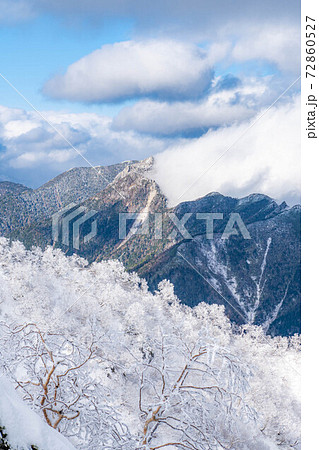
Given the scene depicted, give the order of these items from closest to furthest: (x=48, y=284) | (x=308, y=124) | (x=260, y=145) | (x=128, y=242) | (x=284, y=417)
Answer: (x=308, y=124), (x=284, y=417), (x=48, y=284), (x=128, y=242), (x=260, y=145)

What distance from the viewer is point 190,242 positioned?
11275cm

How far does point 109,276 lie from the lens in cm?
2998

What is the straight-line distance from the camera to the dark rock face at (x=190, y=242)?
221ft

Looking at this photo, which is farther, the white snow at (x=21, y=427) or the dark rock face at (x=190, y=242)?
the dark rock face at (x=190, y=242)

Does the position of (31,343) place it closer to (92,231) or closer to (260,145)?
(92,231)

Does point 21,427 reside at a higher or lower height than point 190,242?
lower

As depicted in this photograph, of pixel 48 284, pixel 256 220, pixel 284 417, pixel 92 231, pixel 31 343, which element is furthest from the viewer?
pixel 256 220

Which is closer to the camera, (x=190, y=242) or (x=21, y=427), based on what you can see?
(x=21, y=427)

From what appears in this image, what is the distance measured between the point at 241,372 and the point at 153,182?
10218cm

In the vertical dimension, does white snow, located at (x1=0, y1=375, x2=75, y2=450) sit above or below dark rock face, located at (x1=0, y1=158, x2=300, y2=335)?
below

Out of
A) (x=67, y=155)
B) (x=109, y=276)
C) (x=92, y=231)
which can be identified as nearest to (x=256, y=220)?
(x=92, y=231)

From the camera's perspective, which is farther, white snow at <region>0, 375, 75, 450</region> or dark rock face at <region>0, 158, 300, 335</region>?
dark rock face at <region>0, 158, 300, 335</region>

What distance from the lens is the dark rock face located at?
6744 cm

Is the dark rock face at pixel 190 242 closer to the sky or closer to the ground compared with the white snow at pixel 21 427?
closer to the sky
